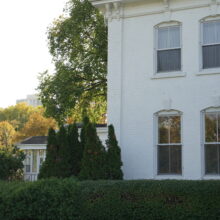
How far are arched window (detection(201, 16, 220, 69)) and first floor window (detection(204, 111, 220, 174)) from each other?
68.8 inches

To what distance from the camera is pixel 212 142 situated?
14117mm

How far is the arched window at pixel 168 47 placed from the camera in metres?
15.0

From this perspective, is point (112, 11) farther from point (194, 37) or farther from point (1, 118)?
point (1, 118)

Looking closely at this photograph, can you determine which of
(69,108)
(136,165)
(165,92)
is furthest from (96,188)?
(69,108)

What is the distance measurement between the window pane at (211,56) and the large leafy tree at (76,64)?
12.2 meters

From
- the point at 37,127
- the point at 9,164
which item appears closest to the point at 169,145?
the point at 9,164

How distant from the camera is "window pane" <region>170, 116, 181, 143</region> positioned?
14.5 metres

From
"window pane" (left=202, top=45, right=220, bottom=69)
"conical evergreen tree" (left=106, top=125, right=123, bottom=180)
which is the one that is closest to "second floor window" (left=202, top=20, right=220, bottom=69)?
"window pane" (left=202, top=45, right=220, bottom=69)

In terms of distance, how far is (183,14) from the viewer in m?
15.0

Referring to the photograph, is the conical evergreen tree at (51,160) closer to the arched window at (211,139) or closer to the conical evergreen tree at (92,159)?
the conical evergreen tree at (92,159)

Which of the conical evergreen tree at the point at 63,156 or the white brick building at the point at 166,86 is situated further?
the conical evergreen tree at the point at 63,156

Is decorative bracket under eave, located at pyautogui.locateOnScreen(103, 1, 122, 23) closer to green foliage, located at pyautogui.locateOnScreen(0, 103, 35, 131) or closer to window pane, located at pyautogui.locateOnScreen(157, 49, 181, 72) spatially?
window pane, located at pyautogui.locateOnScreen(157, 49, 181, 72)

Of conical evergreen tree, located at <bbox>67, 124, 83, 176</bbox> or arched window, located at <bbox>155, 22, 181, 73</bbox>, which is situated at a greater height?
arched window, located at <bbox>155, 22, 181, 73</bbox>

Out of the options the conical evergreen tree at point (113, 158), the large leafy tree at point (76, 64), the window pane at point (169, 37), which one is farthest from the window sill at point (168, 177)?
the large leafy tree at point (76, 64)
